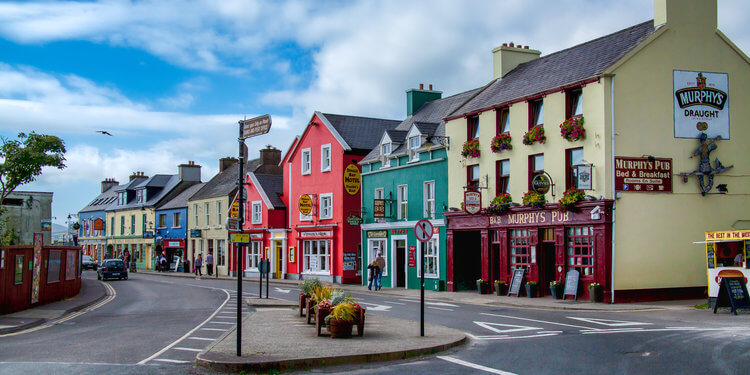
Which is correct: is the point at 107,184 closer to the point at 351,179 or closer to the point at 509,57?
the point at 351,179

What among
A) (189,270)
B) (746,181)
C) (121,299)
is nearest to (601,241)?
(746,181)

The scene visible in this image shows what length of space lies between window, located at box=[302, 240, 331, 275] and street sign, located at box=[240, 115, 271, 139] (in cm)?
3099

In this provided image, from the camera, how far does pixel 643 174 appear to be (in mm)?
25047

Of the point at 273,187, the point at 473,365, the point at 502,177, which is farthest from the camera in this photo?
the point at 273,187

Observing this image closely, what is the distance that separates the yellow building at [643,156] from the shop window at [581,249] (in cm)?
4

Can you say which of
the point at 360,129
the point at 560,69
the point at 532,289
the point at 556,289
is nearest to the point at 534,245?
the point at 532,289

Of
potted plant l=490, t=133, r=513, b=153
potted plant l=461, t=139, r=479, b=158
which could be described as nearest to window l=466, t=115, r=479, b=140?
potted plant l=461, t=139, r=479, b=158

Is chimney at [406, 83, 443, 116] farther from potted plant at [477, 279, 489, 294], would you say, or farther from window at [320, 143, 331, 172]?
potted plant at [477, 279, 489, 294]

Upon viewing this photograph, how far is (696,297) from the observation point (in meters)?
25.3

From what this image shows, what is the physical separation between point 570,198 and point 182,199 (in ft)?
153

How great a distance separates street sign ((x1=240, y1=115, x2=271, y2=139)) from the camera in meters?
12.1

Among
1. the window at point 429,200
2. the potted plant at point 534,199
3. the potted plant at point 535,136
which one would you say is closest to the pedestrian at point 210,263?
the window at point 429,200

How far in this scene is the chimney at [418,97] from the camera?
4344 cm

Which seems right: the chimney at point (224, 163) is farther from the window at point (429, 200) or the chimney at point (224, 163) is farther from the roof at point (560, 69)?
the roof at point (560, 69)
